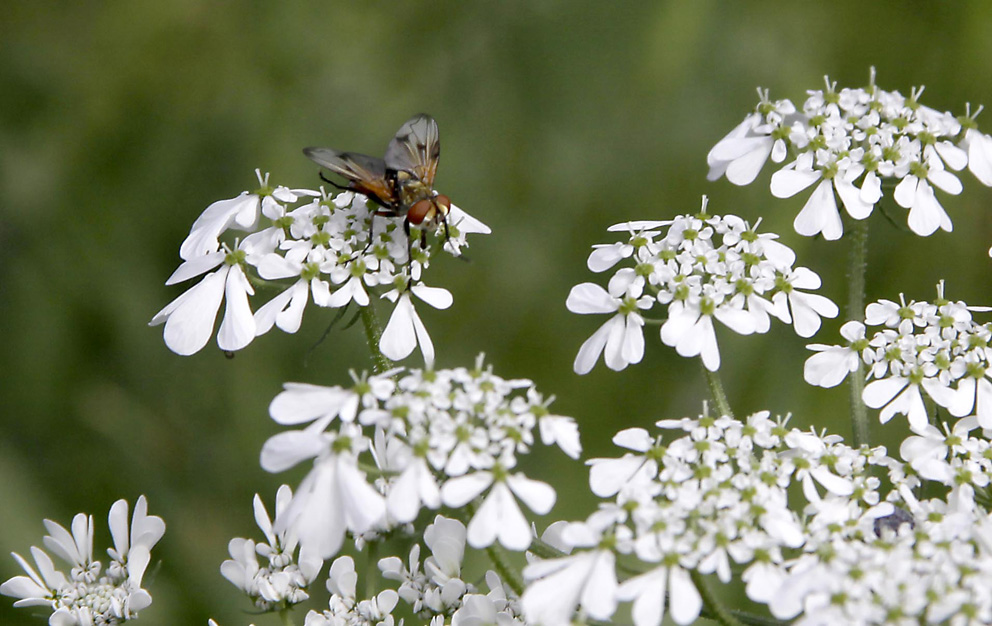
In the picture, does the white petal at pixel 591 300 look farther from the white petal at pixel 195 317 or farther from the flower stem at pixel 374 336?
the white petal at pixel 195 317

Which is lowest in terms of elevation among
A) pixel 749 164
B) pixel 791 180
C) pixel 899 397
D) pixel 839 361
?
pixel 899 397

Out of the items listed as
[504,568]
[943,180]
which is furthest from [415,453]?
[943,180]

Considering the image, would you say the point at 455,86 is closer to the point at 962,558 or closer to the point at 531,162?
the point at 531,162

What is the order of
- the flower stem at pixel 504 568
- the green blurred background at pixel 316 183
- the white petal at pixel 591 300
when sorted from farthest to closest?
the green blurred background at pixel 316 183, the white petal at pixel 591 300, the flower stem at pixel 504 568

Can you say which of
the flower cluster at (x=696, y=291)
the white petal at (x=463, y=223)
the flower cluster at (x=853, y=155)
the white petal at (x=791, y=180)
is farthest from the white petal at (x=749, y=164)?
the white petal at (x=463, y=223)

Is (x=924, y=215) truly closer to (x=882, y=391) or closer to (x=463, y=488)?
(x=882, y=391)

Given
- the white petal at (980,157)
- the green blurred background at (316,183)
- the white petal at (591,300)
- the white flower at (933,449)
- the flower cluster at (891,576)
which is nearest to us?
the flower cluster at (891,576)
